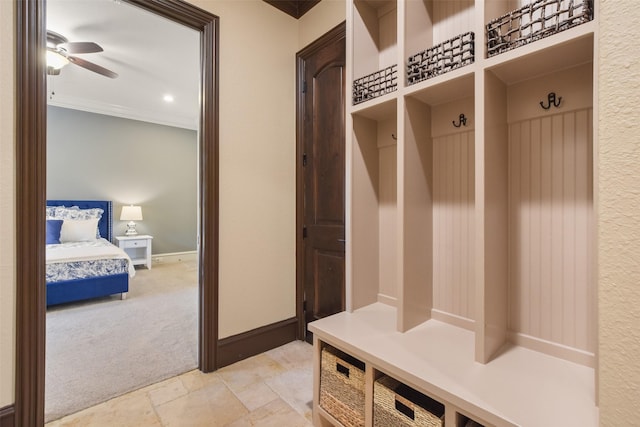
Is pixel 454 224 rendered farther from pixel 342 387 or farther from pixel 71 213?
pixel 71 213

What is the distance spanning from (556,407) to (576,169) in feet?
2.46

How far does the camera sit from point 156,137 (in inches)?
233

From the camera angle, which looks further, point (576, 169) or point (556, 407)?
point (576, 169)

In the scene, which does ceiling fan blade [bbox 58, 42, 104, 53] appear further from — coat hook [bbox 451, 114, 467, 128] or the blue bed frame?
coat hook [bbox 451, 114, 467, 128]

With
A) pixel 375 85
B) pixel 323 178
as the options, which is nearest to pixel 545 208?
pixel 375 85

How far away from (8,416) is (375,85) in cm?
236

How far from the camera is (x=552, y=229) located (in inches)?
42.6

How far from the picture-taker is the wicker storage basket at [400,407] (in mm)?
973

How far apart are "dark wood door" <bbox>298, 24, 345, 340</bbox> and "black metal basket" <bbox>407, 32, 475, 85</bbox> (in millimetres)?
923

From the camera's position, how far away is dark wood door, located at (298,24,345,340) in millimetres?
2176

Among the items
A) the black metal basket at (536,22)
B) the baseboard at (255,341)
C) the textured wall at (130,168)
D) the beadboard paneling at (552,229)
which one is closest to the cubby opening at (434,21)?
the black metal basket at (536,22)

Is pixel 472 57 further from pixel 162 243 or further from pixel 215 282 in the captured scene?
pixel 162 243

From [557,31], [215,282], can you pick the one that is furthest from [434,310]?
[215,282]

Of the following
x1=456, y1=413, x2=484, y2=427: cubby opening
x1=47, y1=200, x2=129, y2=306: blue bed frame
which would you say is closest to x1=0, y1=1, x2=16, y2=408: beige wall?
x1=456, y1=413, x2=484, y2=427: cubby opening
